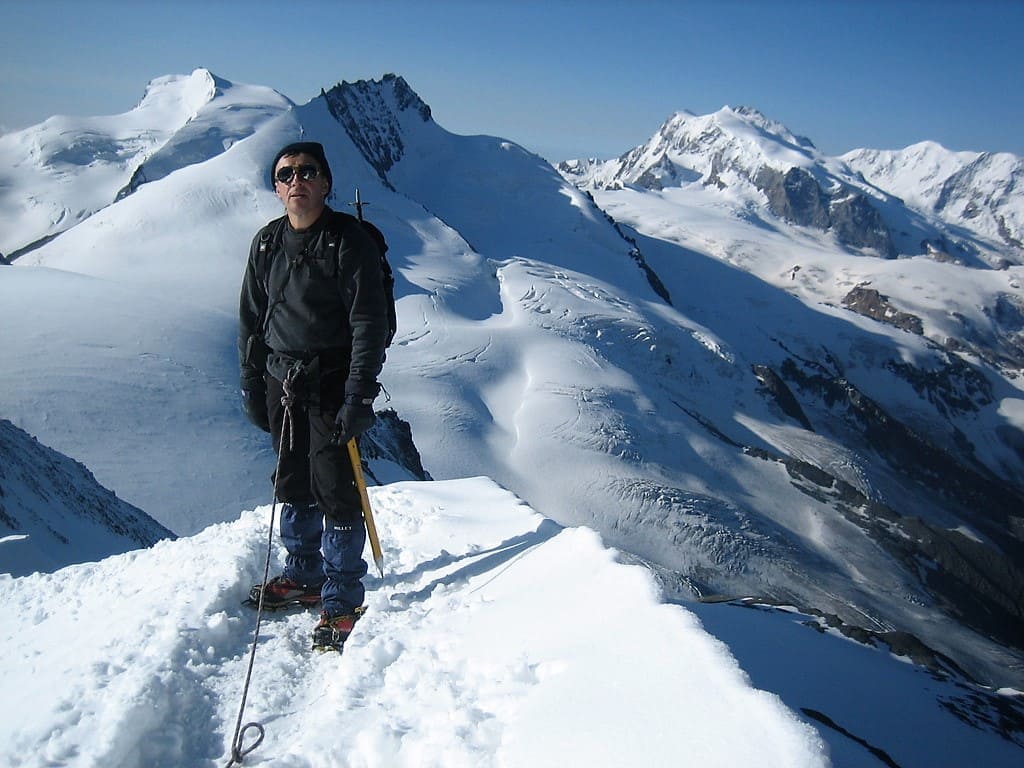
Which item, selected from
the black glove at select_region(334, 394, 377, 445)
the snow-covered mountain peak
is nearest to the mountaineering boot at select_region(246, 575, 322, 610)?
the black glove at select_region(334, 394, 377, 445)

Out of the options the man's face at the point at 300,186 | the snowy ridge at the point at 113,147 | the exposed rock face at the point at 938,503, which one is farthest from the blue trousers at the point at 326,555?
the snowy ridge at the point at 113,147

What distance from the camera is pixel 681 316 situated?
85938 mm

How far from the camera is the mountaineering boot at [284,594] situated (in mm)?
5361

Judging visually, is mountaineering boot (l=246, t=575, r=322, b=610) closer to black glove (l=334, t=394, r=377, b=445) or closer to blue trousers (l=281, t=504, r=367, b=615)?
blue trousers (l=281, t=504, r=367, b=615)

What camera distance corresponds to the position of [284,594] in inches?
214

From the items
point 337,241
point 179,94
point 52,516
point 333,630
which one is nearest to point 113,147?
point 179,94

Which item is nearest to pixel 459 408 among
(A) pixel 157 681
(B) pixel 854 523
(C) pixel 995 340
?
(B) pixel 854 523

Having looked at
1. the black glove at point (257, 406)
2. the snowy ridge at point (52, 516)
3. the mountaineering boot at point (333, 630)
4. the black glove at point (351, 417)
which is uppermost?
the black glove at point (351, 417)

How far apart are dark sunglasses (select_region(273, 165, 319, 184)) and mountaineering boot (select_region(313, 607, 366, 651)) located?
122 inches

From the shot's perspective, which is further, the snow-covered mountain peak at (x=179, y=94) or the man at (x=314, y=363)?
the snow-covered mountain peak at (x=179, y=94)

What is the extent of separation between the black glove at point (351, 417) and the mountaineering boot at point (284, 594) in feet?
4.50

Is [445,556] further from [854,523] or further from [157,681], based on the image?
[854,523]

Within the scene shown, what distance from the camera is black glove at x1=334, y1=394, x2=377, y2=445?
488cm

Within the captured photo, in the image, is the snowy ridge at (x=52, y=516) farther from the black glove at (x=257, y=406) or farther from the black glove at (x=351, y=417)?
the black glove at (x=351, y=417)
